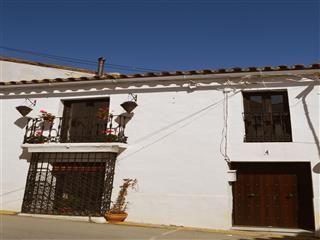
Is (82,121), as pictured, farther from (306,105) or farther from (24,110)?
(306,105)

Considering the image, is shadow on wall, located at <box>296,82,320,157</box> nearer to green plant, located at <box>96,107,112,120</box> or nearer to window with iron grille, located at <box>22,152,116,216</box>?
window with iron grille, located at <box>22,152,116,216</box>

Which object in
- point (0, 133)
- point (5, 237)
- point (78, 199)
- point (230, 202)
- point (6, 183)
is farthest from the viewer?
point (0, 133)

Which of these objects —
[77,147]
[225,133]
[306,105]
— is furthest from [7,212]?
[306,105]

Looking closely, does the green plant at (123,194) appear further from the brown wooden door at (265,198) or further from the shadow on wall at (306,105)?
the shadow on wall at (306,105)

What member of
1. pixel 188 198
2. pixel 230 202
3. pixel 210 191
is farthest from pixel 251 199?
pixel 188 198

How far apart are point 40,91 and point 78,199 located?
3.96 meters

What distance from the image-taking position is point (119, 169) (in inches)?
350

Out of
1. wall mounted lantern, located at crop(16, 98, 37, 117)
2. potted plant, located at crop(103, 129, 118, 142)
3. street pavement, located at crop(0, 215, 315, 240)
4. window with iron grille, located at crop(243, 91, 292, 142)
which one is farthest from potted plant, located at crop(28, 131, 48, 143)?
window with iron grille, located at crop(243, 91, 292, 142)

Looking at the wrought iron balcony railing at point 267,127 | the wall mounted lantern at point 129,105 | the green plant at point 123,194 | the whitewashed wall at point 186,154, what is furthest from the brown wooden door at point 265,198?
the wall mounted lantern at point 129,105

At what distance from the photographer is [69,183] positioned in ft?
30.1

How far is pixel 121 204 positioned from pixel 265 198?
12.9 ft

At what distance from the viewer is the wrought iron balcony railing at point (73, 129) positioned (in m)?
9.33

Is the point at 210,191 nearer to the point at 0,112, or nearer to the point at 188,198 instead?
the point at 188,198

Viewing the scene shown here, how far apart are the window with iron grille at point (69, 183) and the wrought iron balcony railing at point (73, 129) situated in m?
0.50
